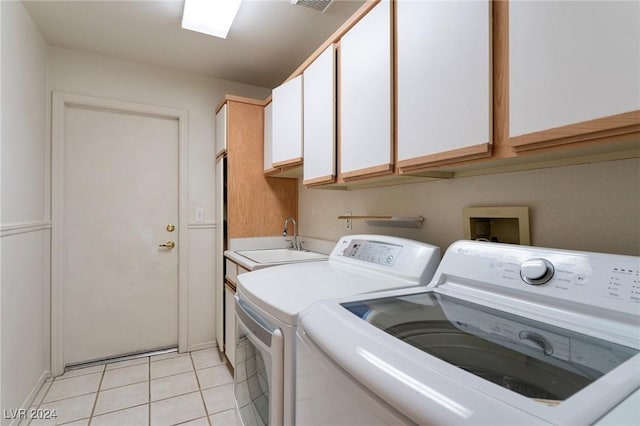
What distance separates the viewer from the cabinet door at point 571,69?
0.66m

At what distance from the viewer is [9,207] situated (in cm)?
176

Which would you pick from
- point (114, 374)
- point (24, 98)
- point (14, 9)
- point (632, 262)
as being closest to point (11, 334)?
point (114, 374)

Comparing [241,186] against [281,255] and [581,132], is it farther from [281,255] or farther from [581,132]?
[581,132]

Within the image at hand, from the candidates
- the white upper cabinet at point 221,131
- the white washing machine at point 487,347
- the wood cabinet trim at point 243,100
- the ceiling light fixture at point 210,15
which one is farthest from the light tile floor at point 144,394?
the ceiling light fixture at point 210,15

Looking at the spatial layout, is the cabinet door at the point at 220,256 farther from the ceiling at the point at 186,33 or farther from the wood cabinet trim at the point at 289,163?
the ceiling at the point at 186,33

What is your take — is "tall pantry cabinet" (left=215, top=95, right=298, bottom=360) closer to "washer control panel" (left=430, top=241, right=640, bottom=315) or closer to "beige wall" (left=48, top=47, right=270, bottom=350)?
"beige wall" (left=48, top=47, right=270, bottom=350)

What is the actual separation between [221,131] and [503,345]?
2.60 m

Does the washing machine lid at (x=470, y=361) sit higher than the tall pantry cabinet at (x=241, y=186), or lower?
lower

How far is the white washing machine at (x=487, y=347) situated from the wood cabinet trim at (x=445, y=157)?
295 mm

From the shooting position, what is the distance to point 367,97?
4.65ft

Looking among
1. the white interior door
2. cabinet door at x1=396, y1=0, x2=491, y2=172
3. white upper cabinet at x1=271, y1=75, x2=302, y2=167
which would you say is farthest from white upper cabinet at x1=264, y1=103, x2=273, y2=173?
cabinet door at x1=396, y1=0, x2=491, y2=172

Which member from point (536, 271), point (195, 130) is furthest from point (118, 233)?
point (536, 271)

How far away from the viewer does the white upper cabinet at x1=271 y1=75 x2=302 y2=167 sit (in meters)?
2.02

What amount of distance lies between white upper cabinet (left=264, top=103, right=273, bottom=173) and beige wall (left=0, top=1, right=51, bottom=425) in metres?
1.55
